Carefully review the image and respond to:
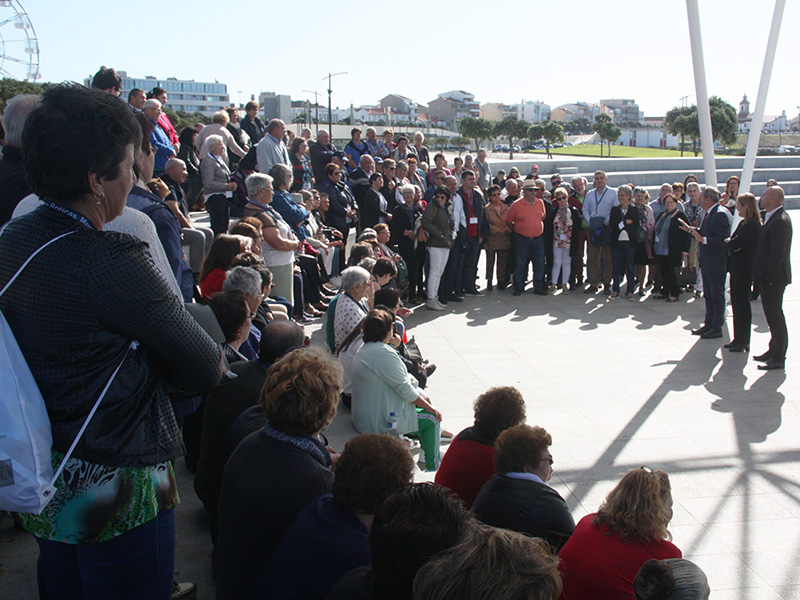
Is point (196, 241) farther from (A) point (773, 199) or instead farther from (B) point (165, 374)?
(A) point (773, 199)

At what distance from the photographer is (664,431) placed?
5.51 m

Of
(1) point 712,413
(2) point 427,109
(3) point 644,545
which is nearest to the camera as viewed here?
(3) point 644,545

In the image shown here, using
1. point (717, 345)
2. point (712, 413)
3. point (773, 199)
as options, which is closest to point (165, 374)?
point (712, 413)

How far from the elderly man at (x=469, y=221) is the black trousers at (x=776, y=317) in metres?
4.34

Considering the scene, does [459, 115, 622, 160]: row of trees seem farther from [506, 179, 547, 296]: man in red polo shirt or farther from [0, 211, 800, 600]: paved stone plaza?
[0, 211, 800, 600]: paved stone plaza

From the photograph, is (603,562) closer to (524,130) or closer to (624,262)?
(624,262)

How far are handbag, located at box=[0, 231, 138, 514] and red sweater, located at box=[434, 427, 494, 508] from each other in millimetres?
2296

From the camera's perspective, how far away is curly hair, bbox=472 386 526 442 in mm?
3430

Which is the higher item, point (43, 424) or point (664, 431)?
point (43, 424)

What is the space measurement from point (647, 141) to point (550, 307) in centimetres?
9291

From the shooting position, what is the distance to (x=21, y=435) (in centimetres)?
136

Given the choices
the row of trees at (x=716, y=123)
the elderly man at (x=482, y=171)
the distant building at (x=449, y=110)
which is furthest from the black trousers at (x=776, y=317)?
the distant building at (x=449, y=110)

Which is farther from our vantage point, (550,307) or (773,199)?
(550,307)

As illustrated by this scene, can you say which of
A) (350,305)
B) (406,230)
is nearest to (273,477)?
(350,305)
